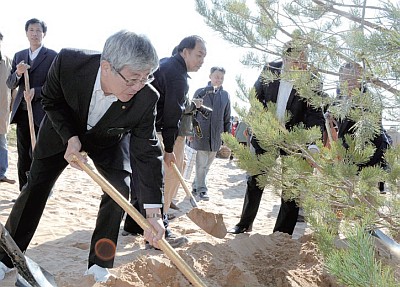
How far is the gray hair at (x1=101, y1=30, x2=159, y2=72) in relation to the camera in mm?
2088

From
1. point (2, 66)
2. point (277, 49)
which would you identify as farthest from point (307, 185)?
point (2, 66)

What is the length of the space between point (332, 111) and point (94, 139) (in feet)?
4.16

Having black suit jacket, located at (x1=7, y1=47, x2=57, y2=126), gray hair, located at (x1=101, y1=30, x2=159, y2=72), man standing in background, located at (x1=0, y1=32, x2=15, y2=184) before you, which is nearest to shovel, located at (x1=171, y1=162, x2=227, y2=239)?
gray hair, located at (x1=101, y1=30, x2=159, y2=72)

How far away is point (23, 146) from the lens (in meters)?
4.37

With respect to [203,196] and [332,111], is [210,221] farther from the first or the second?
[203,196]

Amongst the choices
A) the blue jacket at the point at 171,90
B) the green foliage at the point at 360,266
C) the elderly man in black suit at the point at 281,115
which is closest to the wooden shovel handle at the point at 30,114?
the blue jacket at the point at 171,90

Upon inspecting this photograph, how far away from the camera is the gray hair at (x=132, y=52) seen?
209 cm

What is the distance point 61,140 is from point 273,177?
1.22 metres

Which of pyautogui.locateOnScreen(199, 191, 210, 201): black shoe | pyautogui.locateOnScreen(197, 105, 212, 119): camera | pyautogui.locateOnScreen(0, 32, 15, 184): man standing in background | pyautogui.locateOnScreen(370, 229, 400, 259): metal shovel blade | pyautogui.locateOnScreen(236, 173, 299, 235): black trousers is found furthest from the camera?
pyautogui.locateOnScreen(199, 191, 210, 201): black shoe

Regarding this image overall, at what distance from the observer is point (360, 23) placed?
213 cm

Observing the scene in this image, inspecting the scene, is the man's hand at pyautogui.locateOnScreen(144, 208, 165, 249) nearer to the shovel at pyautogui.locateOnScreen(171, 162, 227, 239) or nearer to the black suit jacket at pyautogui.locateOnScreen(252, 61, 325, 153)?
the shovel at pyautogui.locateOnScreen(171, 162, 227, 239)

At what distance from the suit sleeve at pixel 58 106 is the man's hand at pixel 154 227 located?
57 centimetres

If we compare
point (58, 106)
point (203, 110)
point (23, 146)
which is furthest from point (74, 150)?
point (203, 110)

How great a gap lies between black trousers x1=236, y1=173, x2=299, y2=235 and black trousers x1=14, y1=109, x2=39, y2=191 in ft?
6.38
